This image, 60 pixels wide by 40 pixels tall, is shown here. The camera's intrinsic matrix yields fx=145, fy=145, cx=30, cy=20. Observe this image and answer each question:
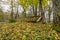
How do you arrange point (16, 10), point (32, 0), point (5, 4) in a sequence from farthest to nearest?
1. point (5, 4)
2. point (16, 10)
3. point (32, 0)

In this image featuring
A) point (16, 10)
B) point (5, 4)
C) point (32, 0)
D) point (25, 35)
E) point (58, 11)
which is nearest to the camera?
point (25, 35)

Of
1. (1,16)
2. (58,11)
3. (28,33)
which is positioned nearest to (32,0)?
(1,16)

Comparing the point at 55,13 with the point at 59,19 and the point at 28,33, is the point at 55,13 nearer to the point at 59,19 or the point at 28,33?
the point at 59,19

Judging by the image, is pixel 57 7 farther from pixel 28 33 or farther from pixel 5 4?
pixel 5 4

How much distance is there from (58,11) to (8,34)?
13.2 ft

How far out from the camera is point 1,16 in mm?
19734

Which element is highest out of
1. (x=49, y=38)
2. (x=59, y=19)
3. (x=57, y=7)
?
(x=57, y=7)

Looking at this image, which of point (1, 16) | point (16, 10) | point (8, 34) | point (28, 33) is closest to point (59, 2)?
point (28, 33)

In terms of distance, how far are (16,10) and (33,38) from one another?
19178 mm

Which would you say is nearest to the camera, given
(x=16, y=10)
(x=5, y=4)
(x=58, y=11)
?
(x=58, y=11)

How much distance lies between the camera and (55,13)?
34.9 ft

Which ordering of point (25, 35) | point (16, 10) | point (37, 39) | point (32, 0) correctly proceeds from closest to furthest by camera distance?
point (37, 39), point (25, 35), point (32, 0), point (16, 10)

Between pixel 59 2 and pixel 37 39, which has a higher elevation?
pixel 59 2

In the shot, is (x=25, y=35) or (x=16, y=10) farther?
(x=16, y=10)
